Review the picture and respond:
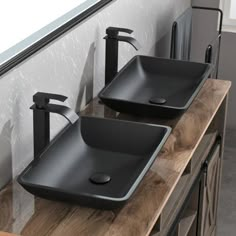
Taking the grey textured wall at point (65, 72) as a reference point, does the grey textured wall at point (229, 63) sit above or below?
below

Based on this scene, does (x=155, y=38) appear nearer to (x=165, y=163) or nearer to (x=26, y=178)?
(x=165, y=163)

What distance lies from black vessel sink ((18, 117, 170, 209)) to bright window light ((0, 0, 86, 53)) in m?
0.37

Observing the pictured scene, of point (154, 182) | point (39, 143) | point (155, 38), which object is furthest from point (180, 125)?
point (155, 38)

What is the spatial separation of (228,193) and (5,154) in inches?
83.8

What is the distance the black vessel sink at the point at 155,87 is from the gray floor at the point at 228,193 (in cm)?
104

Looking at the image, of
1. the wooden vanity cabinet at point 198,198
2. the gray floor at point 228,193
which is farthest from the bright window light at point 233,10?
the wooden vanity cabinet at point 198,198

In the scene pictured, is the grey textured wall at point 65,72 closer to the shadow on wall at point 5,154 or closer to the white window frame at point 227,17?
the shadow on wall at point 5,154

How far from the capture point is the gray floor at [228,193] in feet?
12.3

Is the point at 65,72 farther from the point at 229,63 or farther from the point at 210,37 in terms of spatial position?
the point at 229,63

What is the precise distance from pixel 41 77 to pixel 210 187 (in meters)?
1.07

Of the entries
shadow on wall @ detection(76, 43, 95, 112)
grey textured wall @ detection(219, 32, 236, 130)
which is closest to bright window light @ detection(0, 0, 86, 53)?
shadow on wall @ detection(76, 43, 95, 112)

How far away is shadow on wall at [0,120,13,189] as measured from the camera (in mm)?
2209

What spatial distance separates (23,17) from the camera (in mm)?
2277

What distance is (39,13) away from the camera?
2369mm
